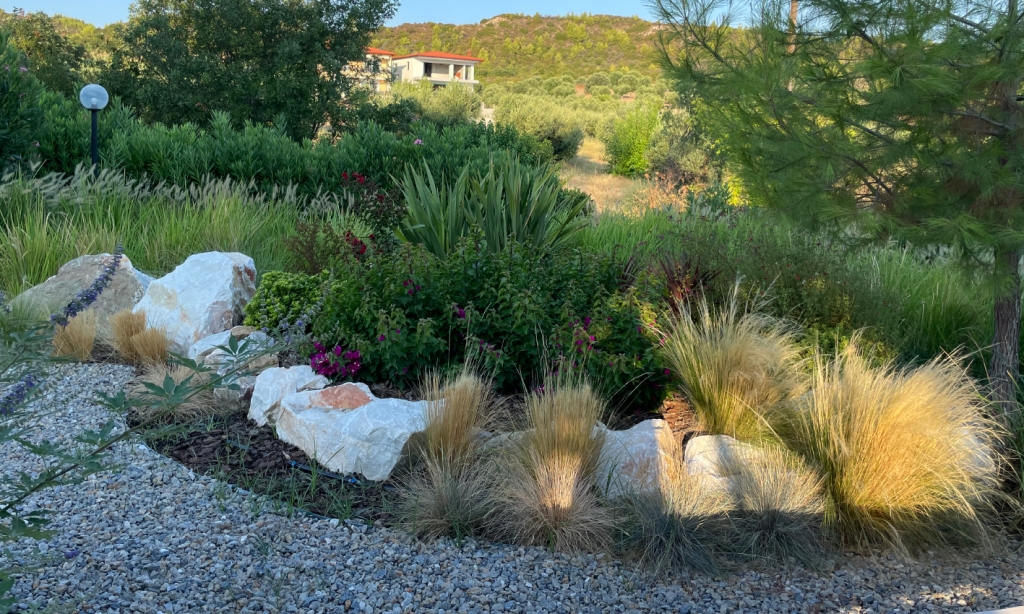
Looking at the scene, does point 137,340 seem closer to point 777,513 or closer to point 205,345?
point 205,345

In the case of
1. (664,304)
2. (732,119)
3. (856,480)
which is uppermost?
(732,119)

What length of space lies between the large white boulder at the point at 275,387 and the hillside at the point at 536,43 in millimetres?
61224

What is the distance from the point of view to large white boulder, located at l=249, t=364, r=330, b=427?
4.34 meters

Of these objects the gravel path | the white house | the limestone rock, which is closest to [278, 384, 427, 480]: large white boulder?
the gravel path

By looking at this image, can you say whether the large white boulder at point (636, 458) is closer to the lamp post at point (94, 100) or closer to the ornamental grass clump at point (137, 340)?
the ornamental grass clump at point (137, 340)

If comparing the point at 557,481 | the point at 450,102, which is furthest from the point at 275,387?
the point at 450,102

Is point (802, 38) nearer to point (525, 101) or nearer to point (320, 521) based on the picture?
point (320, 521)

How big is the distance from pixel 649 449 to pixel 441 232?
2.70 meters

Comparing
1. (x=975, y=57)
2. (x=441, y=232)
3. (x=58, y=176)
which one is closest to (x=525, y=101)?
(x=58, y=176)

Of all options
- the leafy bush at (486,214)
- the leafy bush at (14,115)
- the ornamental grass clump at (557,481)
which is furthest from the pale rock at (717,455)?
the leafy bush at (14,115)

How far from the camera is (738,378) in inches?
163

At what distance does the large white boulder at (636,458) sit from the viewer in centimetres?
357

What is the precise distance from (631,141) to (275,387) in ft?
82.0

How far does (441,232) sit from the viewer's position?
5902 millimetres
